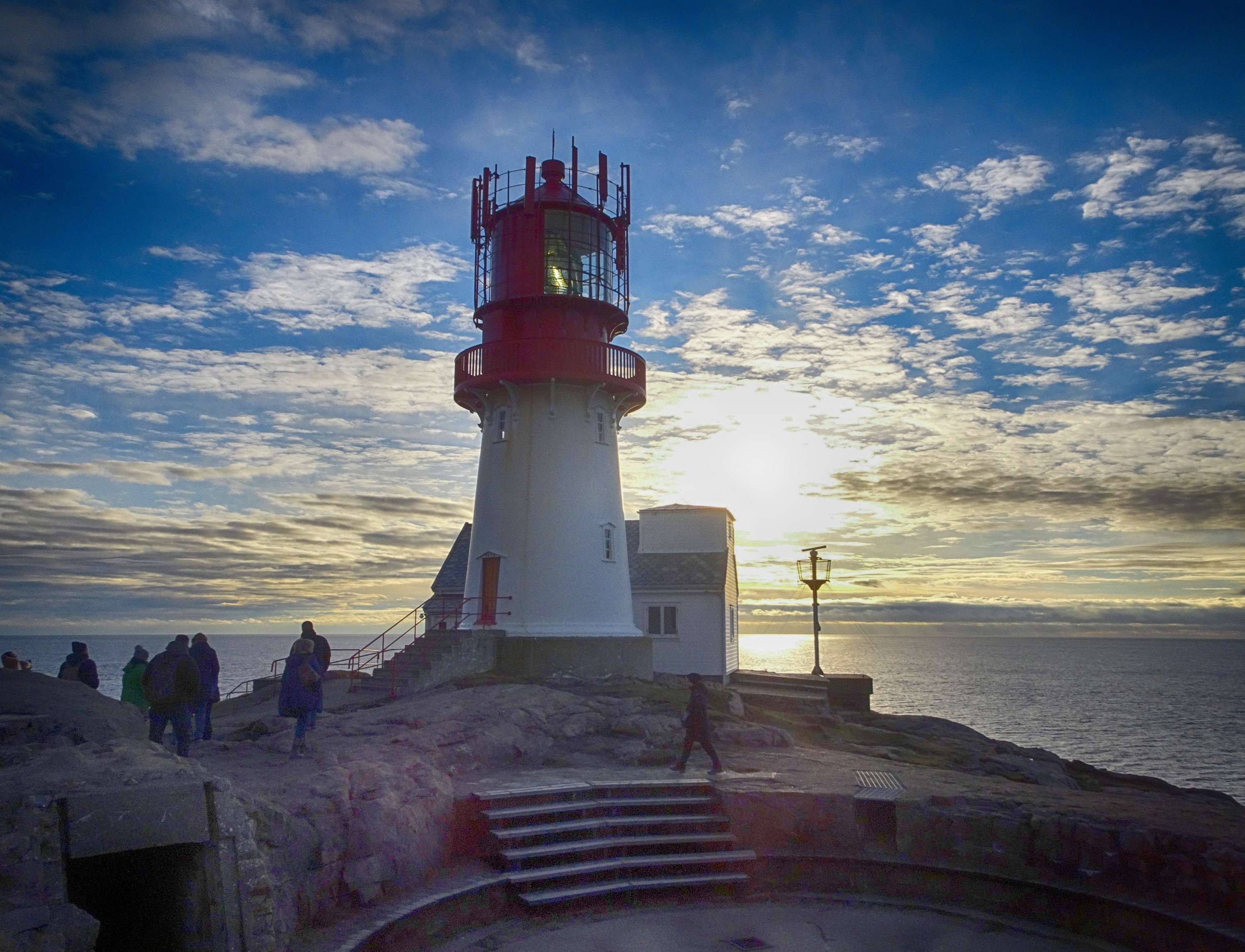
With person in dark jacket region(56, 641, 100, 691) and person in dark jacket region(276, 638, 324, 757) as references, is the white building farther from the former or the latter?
person in dark jacket region(276, 638, 324, 757)

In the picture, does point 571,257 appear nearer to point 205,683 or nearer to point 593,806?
point 205,683

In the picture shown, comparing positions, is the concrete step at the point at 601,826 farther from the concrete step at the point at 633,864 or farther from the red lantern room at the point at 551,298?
the red lantern room at the point at 551,298

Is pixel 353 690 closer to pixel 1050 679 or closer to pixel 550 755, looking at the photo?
pixel 550 755

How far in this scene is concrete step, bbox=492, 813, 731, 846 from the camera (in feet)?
35.7

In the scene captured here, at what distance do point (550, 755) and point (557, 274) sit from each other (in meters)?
14.3

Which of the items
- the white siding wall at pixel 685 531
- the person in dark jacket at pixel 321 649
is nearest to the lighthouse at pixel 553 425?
the person in dark jacket at pixel 321 649

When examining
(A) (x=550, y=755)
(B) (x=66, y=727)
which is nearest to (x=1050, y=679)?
(A) (x=550, y=755)

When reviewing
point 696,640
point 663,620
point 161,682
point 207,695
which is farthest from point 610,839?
point 663,620

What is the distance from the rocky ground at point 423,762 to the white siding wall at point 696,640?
30.1ft

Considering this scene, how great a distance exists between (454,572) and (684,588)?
35.6 feet

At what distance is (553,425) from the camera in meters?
24.3

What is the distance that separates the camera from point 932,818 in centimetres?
1171

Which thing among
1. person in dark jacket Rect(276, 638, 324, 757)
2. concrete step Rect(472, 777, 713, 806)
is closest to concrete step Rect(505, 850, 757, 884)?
concrete step Rect(472, 777, 713, 806)

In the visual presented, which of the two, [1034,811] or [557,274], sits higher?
[557,274]
